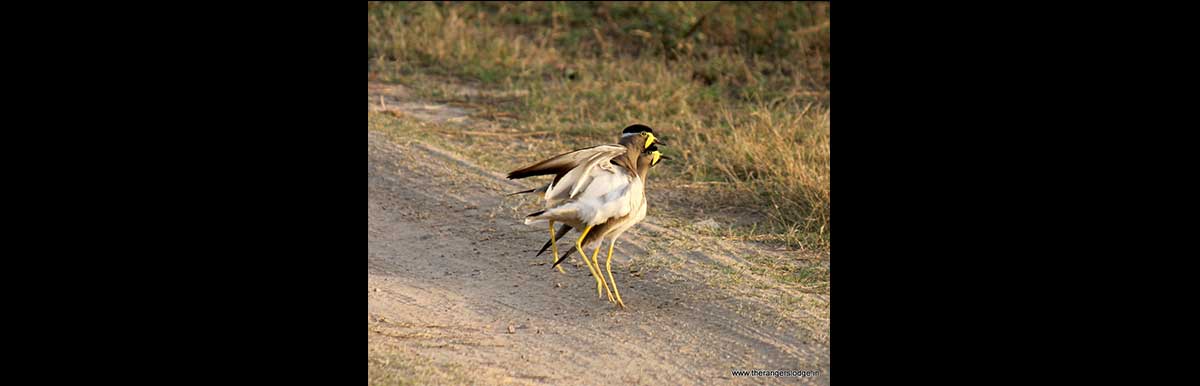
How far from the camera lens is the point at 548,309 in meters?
4.32

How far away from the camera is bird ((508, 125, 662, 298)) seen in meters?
3.92

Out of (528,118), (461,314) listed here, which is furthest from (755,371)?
(528,118)

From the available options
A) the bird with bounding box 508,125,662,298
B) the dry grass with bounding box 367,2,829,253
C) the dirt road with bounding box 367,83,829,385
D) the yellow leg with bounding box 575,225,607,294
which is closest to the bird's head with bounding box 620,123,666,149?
the bird with bounding box 508,125,662,298

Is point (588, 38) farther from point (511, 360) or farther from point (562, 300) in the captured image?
point (511, 360)

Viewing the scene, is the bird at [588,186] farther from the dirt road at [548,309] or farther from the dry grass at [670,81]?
the dry grass at [670,81]

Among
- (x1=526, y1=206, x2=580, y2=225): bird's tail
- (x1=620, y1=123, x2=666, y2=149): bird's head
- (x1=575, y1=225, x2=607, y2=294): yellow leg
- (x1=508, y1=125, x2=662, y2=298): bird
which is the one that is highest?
(x1=620, y1=123, x2=666, y2=149): bird's head

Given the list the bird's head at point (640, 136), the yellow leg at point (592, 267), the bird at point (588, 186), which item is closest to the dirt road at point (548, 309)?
the yellow leg at point (592, 267)

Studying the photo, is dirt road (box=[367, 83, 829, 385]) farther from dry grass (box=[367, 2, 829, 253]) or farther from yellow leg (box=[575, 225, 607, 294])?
dry grass (box=[367, 2, 829, 253])

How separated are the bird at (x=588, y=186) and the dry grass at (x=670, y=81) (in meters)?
1.47

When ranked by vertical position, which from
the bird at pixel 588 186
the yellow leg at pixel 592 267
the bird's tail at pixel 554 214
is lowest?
the yellow leg at pixel 592 267

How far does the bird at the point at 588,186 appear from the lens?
3918 millimetres

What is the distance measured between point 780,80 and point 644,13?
200 centimetres

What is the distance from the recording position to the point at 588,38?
385 inches

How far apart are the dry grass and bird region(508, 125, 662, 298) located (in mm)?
1470
